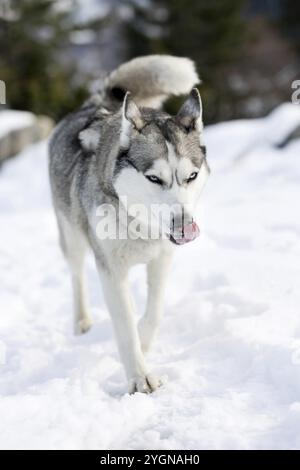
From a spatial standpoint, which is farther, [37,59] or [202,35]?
[202,35]

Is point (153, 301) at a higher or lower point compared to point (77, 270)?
lower

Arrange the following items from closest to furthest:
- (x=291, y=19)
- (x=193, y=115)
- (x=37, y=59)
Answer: (x=193, y=115) → (x=37, y=59) → (x=291, y=19)

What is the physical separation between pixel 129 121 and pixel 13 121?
10.8 m

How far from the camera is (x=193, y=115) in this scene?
316 centimetres

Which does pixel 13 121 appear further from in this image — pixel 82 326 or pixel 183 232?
pixel 183 232

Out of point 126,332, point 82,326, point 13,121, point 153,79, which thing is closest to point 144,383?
point 126,332

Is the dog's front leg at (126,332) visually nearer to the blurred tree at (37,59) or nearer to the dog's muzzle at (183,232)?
the dog's muzzle at (183,232)

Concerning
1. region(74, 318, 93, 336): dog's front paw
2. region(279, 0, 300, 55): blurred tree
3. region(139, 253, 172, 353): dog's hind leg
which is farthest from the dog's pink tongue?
region(279, 0, 300, 55): blurred tree

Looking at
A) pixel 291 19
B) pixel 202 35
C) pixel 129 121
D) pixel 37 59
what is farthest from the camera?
pixel 291 19

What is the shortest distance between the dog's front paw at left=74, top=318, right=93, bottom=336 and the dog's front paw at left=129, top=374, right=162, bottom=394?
113cm

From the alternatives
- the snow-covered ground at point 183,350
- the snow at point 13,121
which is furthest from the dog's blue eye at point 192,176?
the snow at point 13,121

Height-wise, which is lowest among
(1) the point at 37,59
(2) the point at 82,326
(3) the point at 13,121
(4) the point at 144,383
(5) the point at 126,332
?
(4) the point at 144,383

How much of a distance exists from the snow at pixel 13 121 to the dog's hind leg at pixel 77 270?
8820mm

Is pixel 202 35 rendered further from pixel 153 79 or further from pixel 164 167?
pixel 164 167
